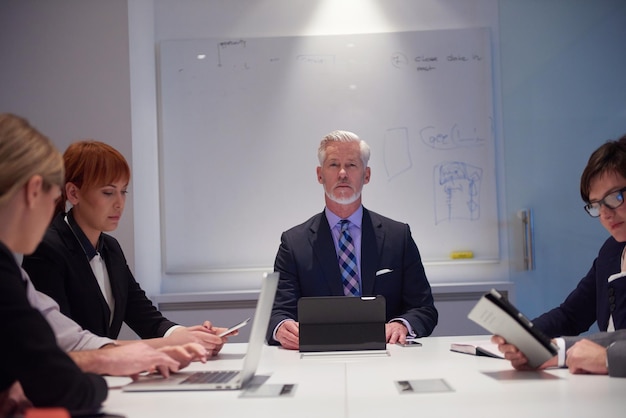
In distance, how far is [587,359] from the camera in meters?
2.06

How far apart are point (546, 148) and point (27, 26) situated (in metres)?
3.52

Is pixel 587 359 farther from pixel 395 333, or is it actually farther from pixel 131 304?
pixel 131 304

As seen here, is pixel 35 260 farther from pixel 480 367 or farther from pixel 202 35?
pixel 202 35

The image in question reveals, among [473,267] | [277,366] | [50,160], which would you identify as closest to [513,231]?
[473,267]

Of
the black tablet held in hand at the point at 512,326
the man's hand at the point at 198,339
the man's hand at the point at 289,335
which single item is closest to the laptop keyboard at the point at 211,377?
the man's hand at the point at 198,339

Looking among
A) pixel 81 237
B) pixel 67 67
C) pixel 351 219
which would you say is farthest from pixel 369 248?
pixel 67 67

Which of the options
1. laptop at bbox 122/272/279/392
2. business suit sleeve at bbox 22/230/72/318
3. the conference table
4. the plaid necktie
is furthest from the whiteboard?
laptop at bbox 122/272/279/392

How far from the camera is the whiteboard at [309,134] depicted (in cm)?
485

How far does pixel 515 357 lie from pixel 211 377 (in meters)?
0.91

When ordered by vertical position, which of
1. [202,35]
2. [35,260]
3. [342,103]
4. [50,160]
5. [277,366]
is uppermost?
[202,35]

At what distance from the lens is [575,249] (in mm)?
4801

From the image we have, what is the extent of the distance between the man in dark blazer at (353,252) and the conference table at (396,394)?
0.94 meters

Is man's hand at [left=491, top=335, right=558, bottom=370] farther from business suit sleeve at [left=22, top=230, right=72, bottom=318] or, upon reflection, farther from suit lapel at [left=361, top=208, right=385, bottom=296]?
business suit sleeve at [left=22, top=230, right=72, bottom=318]

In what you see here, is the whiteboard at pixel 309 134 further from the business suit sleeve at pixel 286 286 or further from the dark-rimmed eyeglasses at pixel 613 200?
the dark-rimmed eyeglasses at pixel 613 200
